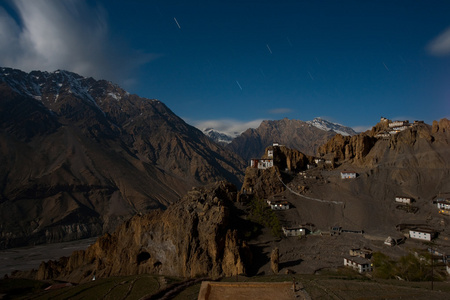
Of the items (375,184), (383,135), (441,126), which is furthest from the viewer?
(383,135)

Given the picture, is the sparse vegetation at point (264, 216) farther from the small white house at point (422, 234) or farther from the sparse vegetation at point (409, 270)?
the small white house at point (422, 234)

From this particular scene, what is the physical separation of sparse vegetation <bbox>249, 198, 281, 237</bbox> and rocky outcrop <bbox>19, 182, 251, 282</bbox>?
17.0 ft

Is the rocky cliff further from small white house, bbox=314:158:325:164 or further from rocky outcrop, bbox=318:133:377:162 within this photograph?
small white house, bbox=314:158:325:164

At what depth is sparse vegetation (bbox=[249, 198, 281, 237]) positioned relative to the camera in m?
62.2

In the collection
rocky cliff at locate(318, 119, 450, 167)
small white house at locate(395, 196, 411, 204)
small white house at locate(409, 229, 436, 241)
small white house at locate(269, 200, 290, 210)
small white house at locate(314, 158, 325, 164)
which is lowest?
small white house at locate(409, 229, 436, 241)

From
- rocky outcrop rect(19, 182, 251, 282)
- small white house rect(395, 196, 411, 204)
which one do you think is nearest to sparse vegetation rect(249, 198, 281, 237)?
rocky outcrop rect(19, 182, 251, 282)

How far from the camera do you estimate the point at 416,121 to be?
92.6 meters

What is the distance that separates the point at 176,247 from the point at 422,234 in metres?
43.5

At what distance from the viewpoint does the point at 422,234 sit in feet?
177

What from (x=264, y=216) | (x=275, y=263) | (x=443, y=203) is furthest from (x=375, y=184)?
(x=275, y=263)

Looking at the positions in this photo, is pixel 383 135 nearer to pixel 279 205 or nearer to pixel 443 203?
pixel 443 203

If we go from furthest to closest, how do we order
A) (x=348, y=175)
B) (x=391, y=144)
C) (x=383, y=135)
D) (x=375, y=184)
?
(x=383, y=135) < (x=391, y=144) < (x=348, y=175) < (x=375, y=184)

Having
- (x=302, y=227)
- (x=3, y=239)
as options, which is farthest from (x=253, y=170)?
(x=3, y=239)

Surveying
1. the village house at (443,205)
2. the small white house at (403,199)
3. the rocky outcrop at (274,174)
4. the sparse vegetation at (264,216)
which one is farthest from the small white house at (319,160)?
the village house at (443,205)
